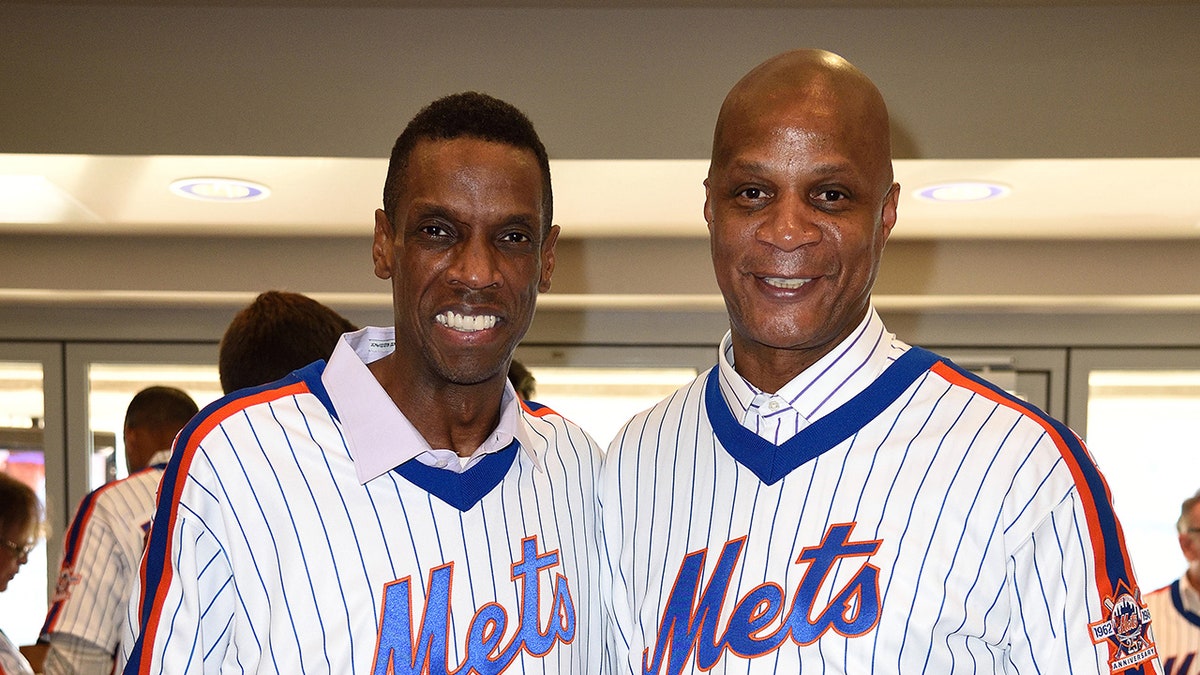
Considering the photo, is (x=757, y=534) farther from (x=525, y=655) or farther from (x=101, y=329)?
(x=101, y=329)

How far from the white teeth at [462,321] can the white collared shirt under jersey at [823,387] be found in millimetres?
332

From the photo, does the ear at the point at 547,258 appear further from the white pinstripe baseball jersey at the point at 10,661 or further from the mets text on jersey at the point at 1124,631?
the white pinstripe baseball jersey at the point at 10,661

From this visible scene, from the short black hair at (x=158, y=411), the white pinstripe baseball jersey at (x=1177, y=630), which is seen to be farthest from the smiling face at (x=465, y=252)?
the white pinstripe baseball jersey at (x=1177, y=630)

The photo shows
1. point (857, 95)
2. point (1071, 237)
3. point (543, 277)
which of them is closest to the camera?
point (857, 95)

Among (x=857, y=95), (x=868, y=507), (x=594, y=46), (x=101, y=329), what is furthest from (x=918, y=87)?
(x=101, y=329)

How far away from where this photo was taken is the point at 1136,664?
3.62 ft

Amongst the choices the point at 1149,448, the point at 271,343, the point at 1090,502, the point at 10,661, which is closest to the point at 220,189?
the point at 271,343

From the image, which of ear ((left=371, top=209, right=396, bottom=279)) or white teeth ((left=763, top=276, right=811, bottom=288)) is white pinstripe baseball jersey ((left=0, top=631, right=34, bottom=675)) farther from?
white teeth ((left=763, top=276, right=811, bottom=288))

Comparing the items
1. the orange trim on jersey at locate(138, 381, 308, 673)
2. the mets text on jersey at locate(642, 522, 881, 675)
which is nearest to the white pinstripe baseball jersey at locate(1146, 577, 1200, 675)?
the mets text on jersey at locate(642, 522, 881, 675)

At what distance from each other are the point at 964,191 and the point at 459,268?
2.05m

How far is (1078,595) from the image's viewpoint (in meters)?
→ 1.09

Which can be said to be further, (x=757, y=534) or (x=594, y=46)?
(x=594, y=46)

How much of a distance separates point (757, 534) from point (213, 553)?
1.99 ft

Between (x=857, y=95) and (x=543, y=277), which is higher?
(x=857, y=95)
